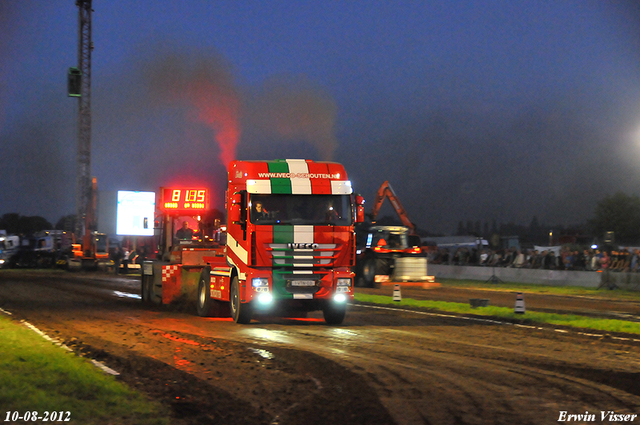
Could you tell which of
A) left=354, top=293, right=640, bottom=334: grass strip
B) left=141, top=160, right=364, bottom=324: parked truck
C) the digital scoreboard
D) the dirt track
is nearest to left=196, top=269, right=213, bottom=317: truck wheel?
the dirt track

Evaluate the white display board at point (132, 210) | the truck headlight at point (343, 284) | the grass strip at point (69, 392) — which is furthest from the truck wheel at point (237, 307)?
the white display board at point (132, 210)

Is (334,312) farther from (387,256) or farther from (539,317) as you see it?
(387,256)

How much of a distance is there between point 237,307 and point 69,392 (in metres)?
8.00

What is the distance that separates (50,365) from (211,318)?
8.40 meters

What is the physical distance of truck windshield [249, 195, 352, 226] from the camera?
15234 millimetres

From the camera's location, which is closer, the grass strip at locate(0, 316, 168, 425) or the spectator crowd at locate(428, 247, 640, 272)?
the grass strip at locate(0, 316, 168, 425)

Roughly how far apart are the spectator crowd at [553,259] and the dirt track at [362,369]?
59.1ft

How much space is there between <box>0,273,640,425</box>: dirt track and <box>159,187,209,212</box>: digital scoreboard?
202 inches

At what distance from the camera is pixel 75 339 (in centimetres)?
1273

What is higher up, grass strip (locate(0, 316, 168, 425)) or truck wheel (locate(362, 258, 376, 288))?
truck wheel (locate(362, 258, 376, 288))

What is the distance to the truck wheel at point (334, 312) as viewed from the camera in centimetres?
1581

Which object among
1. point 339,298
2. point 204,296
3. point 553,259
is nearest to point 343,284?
point 339,298

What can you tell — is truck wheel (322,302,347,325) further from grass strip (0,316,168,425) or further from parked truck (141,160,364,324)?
grass strip (0,316,168,425)

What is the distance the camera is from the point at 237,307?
1569 centimetres
